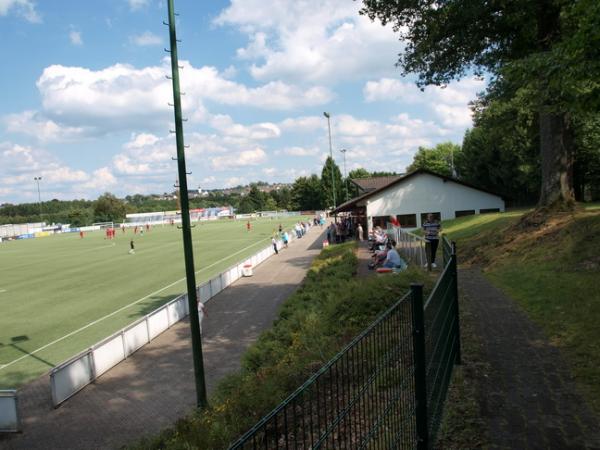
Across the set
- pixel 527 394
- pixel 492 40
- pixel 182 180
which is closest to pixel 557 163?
pixel 492 40

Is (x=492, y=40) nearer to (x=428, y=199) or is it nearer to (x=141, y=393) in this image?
(x=141, y=393)

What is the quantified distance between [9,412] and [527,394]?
34.8 ft

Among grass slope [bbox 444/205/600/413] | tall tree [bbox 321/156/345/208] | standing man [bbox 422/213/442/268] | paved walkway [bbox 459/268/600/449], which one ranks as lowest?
paved walkway [bbox 459/268/600/449]

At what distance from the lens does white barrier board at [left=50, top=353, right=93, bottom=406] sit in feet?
39.8

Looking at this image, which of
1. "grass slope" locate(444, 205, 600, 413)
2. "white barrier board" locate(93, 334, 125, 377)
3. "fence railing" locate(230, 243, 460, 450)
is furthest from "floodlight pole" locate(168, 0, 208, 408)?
"fence railing" locate(230, 243, 460, 450)

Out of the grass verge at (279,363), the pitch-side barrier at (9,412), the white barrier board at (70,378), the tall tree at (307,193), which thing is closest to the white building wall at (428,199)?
the grass verge at (279,363)

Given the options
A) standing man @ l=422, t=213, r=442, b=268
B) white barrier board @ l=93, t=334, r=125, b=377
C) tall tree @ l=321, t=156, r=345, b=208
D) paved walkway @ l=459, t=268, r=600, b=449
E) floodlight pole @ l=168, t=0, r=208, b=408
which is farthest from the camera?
tall tree @ l=321, t=156, r=345, b=208

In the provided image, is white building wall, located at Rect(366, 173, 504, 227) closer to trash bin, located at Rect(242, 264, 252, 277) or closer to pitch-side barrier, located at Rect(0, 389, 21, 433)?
trash bin, located at Rect(242, 264, 252, 277)

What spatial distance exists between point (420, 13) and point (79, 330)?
57.8ft

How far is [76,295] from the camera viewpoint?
26.8 meters

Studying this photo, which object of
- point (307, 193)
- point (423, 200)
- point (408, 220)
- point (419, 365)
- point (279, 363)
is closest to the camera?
point (419, 365)

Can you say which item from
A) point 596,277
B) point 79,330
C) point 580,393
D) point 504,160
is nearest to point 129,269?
point 79,330

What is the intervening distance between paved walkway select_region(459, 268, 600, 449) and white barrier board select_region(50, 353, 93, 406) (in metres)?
9.86

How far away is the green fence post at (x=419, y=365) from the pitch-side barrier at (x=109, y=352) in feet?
35.5
